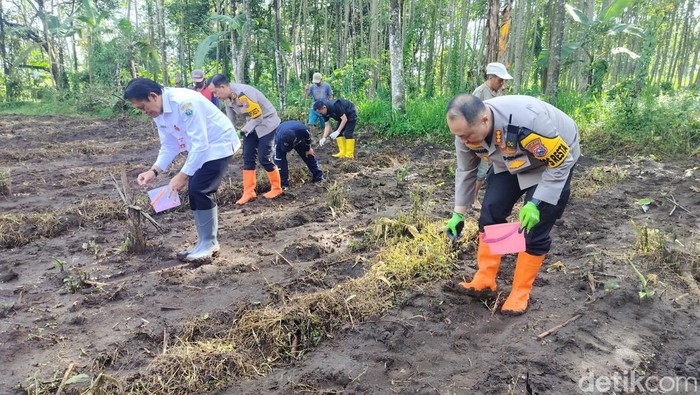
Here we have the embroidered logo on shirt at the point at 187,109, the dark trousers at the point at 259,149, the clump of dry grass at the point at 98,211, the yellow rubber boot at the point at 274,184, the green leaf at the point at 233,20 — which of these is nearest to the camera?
the embroidered logo on shirt at the point at 187,109

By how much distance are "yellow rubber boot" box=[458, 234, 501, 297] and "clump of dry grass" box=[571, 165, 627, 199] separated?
2835mm

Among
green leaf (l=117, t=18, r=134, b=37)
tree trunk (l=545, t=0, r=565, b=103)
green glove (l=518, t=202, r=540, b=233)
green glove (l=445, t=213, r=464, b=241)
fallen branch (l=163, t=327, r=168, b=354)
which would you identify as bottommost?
fallen branch (l=163, t=327, r=168, b=354)

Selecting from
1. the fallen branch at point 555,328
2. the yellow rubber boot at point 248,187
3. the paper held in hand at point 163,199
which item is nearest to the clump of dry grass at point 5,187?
the yellow rubber boot at point 248,187

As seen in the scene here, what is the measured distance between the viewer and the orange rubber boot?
9.42 ft

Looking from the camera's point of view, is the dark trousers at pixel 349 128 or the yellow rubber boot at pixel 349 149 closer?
the dark trousers at pixel 349 128

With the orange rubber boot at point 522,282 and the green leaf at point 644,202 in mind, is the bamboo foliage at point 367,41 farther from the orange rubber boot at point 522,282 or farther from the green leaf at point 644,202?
the orange rubber boot at point 522,282

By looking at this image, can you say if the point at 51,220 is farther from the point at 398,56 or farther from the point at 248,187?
the point at 398,56

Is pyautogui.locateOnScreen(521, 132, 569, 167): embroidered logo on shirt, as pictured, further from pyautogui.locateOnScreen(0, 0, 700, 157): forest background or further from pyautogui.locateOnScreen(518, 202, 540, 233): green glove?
pyautogui.locateOnScreen(0, 0, 700, 157): forest background

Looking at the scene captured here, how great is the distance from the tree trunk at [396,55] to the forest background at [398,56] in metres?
0.02

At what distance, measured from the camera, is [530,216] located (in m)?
2.53

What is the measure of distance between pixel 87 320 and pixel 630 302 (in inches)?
146

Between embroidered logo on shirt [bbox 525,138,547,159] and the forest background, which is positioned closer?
embroidered logo on shirt [bbox 525,138,547,159]

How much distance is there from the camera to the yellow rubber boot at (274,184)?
5828 millimetres
